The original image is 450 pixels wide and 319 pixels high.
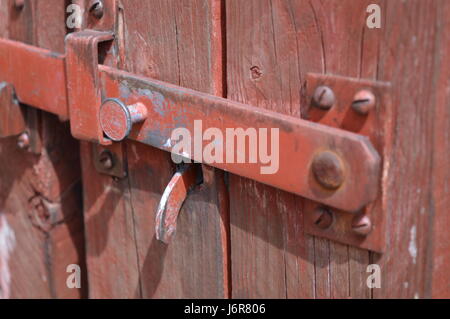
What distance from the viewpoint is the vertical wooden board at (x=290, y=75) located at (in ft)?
2.90

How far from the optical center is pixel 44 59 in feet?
3.91

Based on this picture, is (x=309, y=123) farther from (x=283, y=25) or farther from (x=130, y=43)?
(x=130, y=43)

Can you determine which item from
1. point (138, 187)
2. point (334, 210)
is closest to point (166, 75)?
point (138, 187)

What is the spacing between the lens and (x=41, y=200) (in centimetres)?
141

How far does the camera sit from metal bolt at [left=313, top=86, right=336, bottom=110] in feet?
2.96

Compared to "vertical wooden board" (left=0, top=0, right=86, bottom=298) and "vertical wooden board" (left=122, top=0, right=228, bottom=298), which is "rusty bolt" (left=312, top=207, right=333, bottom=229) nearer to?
"vertical wooden board" (left=122, top=0, right=228, bottom=298)

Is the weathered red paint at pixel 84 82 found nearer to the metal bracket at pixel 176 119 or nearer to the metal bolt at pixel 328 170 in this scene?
the metal bracket at pixel 176 119

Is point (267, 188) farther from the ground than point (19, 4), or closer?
Result: closer

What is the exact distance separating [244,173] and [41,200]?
62 cm

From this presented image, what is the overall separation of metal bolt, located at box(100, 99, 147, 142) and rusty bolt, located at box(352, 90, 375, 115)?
0.37 metres
